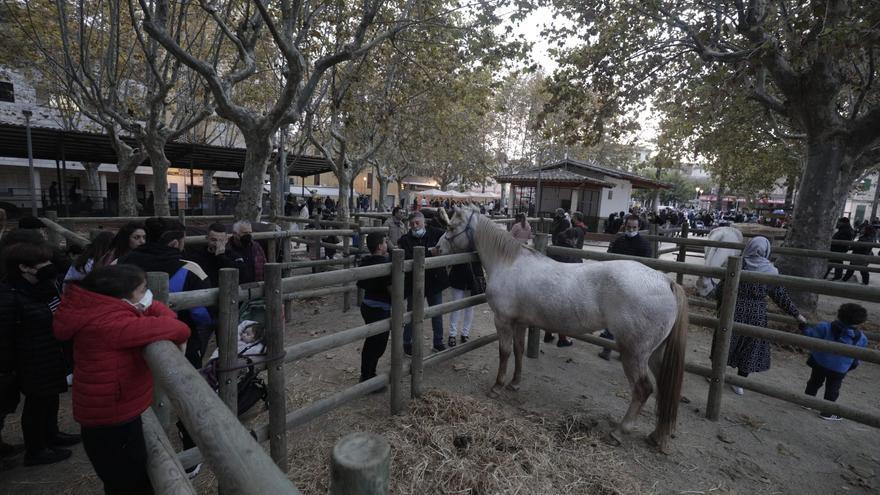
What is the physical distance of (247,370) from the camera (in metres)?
2.93

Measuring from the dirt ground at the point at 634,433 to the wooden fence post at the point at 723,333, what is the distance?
189 mm

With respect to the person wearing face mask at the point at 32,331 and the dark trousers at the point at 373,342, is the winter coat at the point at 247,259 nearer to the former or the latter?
the dark trousers at the point at 373,342

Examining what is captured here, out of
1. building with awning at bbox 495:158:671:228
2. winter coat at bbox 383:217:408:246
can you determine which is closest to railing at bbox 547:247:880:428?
winter coat at bbox 383:217:408:246

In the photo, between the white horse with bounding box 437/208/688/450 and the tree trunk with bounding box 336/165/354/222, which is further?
the tree trunk with bounding box 336/165/354/222

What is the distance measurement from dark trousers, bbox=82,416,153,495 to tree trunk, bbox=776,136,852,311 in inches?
384

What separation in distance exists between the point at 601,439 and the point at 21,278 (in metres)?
4.50

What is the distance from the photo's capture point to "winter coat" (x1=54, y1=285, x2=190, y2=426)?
1.70 m

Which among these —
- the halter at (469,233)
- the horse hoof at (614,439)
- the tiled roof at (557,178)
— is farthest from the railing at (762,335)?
the tiled roof at (557,178)

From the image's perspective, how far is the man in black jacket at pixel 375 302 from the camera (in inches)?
156

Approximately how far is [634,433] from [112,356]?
12.5ft

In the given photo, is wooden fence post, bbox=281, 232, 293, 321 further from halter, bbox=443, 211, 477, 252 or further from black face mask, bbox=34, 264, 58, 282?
black face mask, bbox=34, 264, 58, 282

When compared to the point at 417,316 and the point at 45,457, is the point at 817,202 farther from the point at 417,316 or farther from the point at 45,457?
the point at 45,457

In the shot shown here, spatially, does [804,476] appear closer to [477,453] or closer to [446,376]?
[477,453]

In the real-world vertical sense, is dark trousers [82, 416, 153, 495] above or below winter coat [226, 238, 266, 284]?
below
